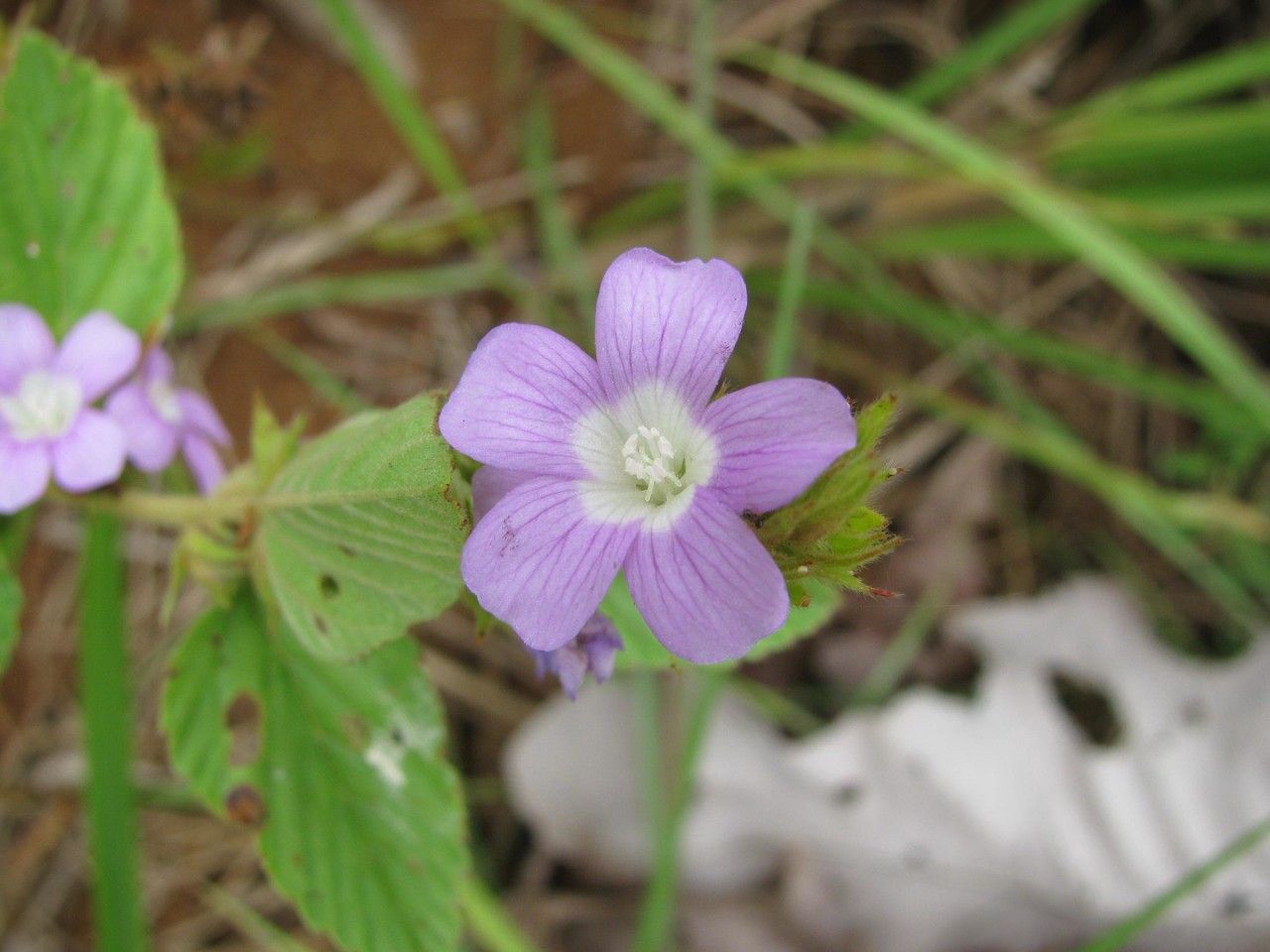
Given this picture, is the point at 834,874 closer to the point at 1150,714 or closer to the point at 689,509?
the point at 1150,714

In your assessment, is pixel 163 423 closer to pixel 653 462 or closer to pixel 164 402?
pixel 164 402

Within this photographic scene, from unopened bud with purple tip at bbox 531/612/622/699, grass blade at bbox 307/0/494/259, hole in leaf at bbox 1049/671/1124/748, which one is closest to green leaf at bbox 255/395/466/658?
unopened bud with purple tip at bbox 531/612/622/699

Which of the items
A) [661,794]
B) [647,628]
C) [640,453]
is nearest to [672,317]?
[640,453]

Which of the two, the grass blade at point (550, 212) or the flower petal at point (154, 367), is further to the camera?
the grass blade at point (550, 212)

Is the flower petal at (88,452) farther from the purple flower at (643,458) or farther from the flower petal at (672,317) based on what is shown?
the flower petal at (672,317)

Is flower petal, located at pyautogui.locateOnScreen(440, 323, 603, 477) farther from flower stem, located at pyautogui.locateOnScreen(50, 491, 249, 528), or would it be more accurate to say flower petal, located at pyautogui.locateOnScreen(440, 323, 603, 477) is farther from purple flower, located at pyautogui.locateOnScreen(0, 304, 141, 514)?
purple flower, located at pyautogui.locateOnScreen(0, 304, 141, 514)

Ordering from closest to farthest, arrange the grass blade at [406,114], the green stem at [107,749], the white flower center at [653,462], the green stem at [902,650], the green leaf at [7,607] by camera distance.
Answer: the white flower center at [653,462] < the green leaf at [7,607] < the green stem at [107,749] < the grass blade at [406,114] < the green stem at [902,650]

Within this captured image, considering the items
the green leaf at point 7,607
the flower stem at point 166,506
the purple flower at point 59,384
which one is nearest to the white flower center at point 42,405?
the purple flower at point 59,384
